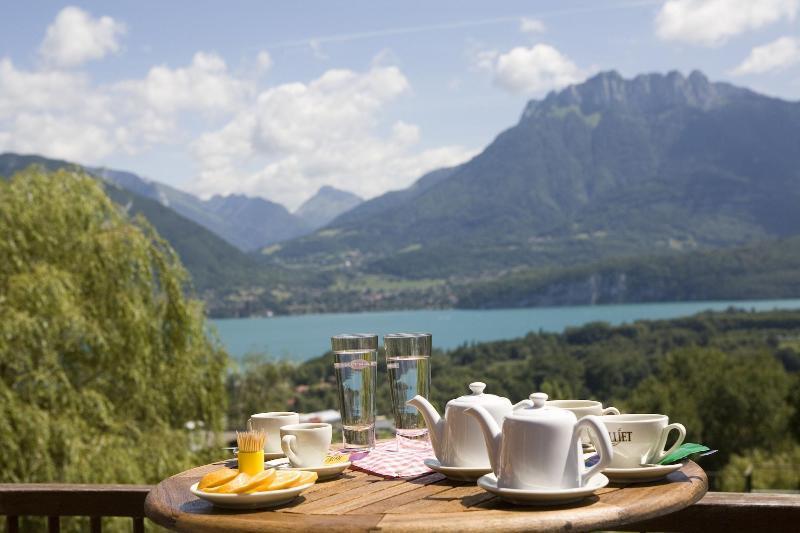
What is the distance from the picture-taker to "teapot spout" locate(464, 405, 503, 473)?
1.62m

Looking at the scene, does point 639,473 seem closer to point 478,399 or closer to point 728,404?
point 478,399

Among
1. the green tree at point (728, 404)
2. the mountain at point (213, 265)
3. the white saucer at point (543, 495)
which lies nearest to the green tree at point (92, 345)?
the white saucer at point (543, 495)

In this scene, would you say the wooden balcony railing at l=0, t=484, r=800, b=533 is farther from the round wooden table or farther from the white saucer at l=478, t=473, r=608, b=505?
the white saucer at l=478, t=473, r=608, b=505

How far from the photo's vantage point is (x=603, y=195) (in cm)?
16850

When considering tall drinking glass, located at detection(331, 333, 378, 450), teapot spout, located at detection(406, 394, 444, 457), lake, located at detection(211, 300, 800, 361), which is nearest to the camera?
teapot spout, located at detection(406, 394, 444, 457)

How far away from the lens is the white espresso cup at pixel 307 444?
1877 mm

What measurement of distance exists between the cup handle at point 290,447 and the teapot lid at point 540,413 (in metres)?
0.53

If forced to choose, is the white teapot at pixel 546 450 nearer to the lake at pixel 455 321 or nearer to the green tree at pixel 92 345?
the green tree at pixel 92 345

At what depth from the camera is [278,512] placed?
1.56m

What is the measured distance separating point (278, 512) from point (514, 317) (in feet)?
321

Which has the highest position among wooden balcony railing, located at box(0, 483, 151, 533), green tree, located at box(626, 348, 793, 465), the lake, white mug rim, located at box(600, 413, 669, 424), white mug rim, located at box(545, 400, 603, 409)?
white mug rim, located at box(545, 400, 603, 409)

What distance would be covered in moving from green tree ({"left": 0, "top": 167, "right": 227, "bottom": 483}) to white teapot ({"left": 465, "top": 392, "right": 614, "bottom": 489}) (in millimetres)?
5276

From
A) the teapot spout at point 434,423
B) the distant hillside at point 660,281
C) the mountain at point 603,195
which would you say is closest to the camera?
the teapot spout at point 434,423

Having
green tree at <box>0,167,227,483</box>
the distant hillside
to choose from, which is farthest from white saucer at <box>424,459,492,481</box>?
the distant hillside
